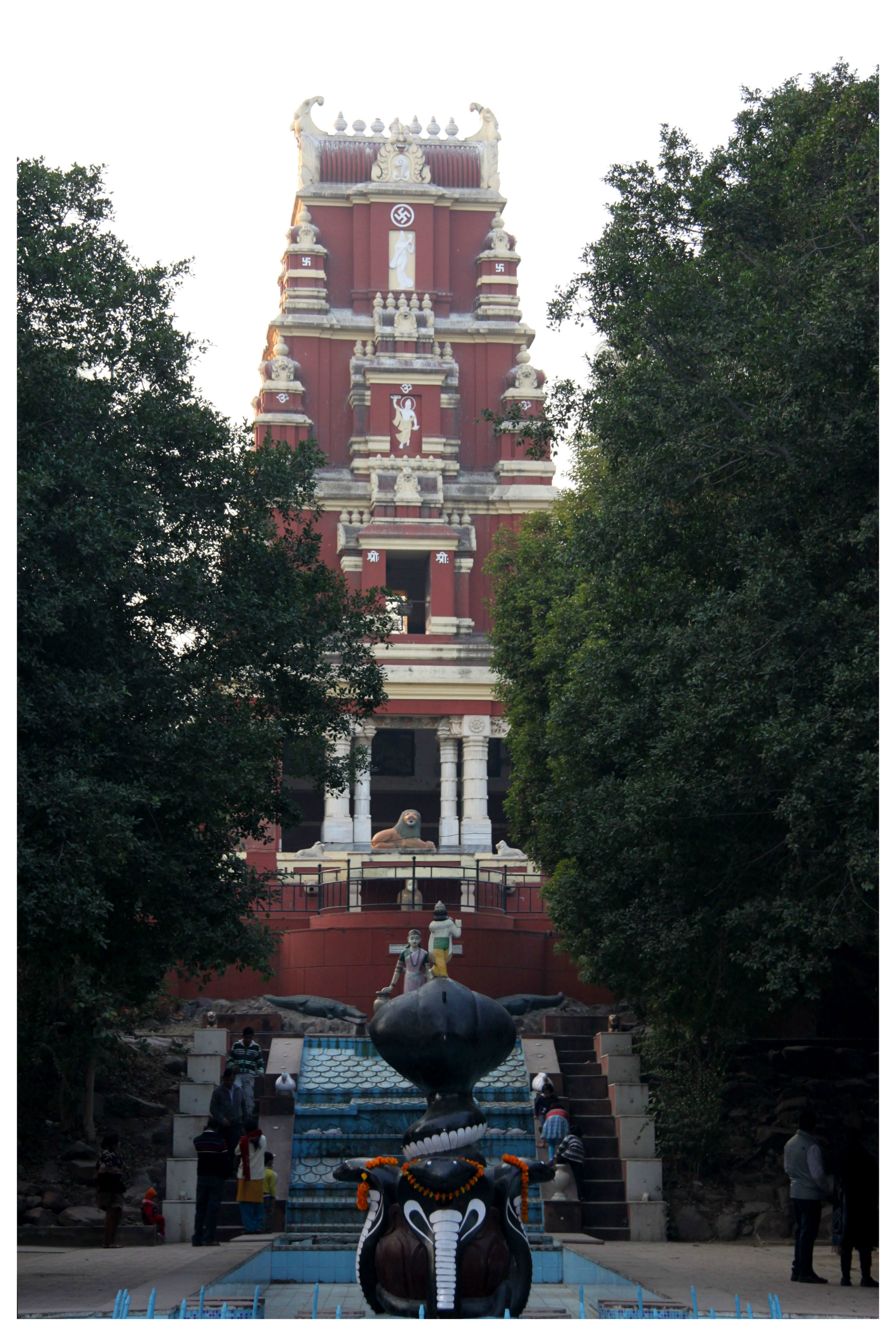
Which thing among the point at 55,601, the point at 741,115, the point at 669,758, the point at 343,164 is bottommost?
the point at 669,758

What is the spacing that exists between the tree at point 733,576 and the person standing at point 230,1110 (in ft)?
14.2

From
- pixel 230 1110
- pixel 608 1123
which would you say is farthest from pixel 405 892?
pixel 230 1110

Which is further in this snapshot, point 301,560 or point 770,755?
point 301,560

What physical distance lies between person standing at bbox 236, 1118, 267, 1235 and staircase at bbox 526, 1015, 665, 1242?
375 cm

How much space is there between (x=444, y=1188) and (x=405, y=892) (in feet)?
57.0

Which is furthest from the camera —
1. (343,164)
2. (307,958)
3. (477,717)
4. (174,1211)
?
(343,164)

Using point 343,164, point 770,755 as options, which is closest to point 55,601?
point 770,755

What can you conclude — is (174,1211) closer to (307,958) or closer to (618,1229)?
(618,1229)

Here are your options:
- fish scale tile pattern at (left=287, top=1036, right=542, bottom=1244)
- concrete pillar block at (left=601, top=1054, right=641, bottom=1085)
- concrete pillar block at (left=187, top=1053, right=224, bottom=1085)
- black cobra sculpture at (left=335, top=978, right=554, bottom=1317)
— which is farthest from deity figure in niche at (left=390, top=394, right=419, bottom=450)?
black cobra sculpture at (left=335, top=978, right=554, bottom=1317)

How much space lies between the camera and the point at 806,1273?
1355 cm

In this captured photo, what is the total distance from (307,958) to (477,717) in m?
13.7

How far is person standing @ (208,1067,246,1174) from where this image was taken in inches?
630

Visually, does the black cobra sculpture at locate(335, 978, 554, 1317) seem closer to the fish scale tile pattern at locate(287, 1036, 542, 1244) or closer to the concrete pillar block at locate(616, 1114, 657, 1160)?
the fish scale tile pattern at locate(287, 1036, 542, 1244)

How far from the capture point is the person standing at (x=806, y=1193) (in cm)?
1358
